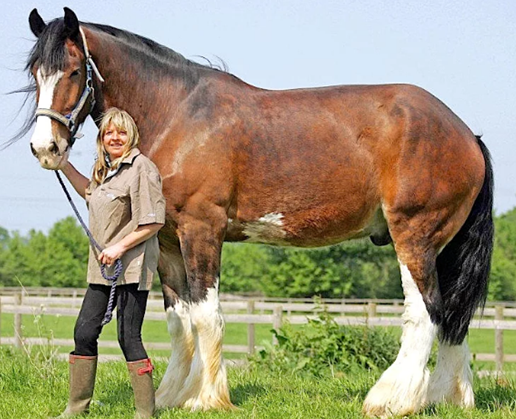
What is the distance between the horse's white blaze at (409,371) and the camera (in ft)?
16.4

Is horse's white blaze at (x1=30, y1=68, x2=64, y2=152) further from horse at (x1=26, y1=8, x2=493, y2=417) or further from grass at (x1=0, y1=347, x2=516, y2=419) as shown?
grass at (x1=0, y1=347, x2=516, y2=419)

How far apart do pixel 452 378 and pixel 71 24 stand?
12.3ft

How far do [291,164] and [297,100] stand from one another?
0.54 m

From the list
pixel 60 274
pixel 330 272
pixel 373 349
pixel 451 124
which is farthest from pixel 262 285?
pixel 451 124

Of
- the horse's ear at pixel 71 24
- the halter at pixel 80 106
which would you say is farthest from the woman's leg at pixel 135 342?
the horse's ear at pixel 71 24

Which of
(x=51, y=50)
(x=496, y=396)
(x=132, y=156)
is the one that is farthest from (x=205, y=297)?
(x=496, y=396)

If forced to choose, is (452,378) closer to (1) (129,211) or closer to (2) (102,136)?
(1) (129,211)

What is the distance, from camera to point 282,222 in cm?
534

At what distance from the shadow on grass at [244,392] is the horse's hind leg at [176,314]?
0.45m

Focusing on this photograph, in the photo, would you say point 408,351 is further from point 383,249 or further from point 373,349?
point 383,249

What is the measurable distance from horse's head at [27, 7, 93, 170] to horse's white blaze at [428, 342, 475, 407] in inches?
124

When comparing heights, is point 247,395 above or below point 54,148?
below

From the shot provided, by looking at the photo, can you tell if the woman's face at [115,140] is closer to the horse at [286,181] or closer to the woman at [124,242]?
the woman at [124,242]

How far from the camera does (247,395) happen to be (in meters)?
5.73
